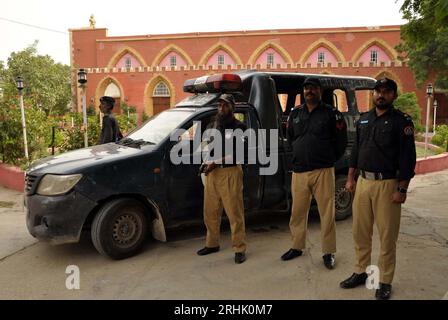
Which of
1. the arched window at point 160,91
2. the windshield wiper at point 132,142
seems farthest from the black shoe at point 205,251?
the arched window at point 160,91

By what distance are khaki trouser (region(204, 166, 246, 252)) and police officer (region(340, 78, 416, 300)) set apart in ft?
4.49

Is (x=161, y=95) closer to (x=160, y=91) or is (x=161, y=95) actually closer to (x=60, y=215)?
(x=160, y=91)

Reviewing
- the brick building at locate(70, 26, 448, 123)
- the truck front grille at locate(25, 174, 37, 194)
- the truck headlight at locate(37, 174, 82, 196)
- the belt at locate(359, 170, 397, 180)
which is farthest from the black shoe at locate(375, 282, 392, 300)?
the brick building at locate(70, 26, 448, 123)

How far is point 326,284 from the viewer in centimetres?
409

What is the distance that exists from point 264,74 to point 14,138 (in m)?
6.76

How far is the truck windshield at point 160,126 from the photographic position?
5148 mm

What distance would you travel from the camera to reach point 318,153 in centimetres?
438

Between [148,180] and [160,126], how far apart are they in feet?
3.06

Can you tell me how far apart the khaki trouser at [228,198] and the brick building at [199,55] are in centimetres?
2867

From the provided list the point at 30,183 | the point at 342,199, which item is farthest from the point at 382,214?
the point at 30,183

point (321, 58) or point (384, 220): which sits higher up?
point (321, 58)

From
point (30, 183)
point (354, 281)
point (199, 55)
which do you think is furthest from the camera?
point (199, 55)

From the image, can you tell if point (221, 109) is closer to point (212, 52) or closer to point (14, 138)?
point (14, 138)
